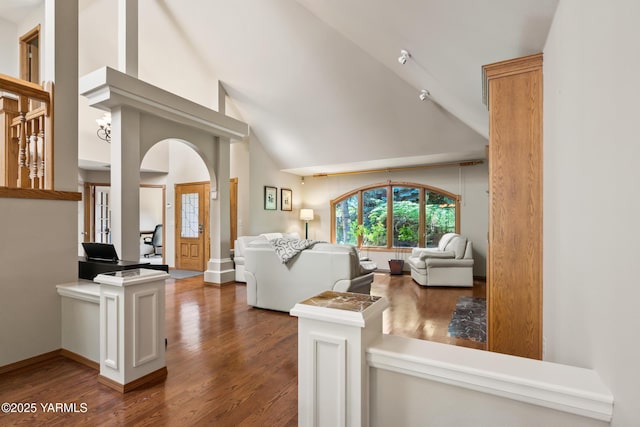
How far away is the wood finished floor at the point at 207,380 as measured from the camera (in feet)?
5.73

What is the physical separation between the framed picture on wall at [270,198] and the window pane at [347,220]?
1644 millimetres

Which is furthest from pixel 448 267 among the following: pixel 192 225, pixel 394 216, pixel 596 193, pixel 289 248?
pixel 192 225

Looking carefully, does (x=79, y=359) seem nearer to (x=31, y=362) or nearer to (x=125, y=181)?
(x=31, y=362)

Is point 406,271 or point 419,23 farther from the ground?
point 419,23

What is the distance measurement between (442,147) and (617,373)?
16.4 feet

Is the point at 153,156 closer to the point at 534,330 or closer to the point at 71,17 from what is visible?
the point at 71,17

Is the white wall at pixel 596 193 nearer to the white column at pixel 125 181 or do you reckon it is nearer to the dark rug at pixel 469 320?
the dark rug at pixel 469 320

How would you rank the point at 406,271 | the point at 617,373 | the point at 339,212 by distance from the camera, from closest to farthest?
the point at 617,373, the point at 406,271, the point at 339,212

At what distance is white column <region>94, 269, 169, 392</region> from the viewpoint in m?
1.96

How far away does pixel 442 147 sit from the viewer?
17.6ft

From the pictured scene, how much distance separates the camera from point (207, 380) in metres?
2.15

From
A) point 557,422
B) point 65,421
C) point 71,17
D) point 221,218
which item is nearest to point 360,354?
point 557,422

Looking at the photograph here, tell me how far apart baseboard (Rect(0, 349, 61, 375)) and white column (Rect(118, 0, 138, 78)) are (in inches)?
128

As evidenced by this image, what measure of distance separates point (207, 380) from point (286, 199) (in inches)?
226
